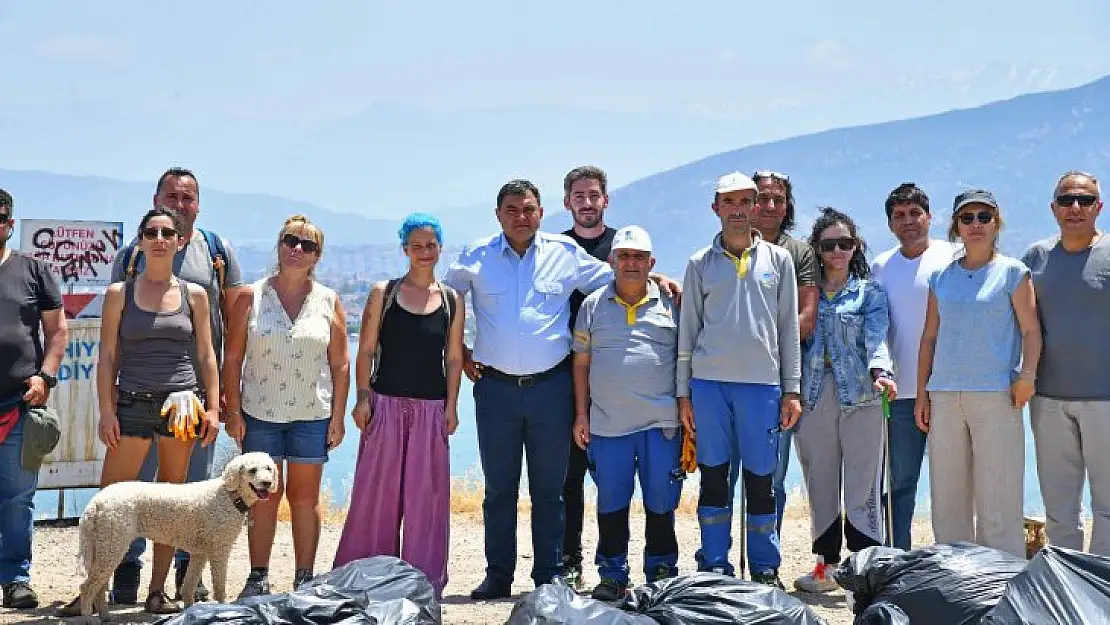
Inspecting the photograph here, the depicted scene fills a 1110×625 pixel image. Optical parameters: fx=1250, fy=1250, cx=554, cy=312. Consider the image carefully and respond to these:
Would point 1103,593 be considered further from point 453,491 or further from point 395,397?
point 453,491

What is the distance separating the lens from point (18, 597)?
649 cm

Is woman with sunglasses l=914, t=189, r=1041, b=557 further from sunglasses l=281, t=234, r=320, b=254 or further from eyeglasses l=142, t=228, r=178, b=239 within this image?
eyeglasses l=142, t=228, r=178, b=239

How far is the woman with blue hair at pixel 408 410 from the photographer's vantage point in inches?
255

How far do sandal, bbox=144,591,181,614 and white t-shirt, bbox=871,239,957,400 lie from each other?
3992mm

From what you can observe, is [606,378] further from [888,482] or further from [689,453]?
[888,482]

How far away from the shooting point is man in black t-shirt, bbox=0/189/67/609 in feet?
21.1

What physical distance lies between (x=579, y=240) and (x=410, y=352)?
4.62 feet

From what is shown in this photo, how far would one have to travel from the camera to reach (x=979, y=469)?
20.9 feet

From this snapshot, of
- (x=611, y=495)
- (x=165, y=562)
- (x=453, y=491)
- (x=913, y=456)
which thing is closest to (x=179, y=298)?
(x=165, y=562)

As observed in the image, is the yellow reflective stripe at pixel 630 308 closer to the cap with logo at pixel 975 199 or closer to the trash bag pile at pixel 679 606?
the cap with logo at pixel 975 199

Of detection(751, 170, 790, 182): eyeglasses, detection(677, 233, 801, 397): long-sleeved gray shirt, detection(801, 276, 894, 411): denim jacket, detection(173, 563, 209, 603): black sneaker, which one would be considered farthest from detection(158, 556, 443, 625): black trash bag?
detection(751, 170, 790, 182): eyeglasses

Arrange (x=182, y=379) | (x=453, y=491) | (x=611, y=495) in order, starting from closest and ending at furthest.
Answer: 1. (x=182, y=379)
2. (x=611, y=495)
3. (x=453, y=491)

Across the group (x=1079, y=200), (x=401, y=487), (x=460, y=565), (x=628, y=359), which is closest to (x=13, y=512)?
(x=401, y=487)

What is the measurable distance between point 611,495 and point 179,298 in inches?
95.9
